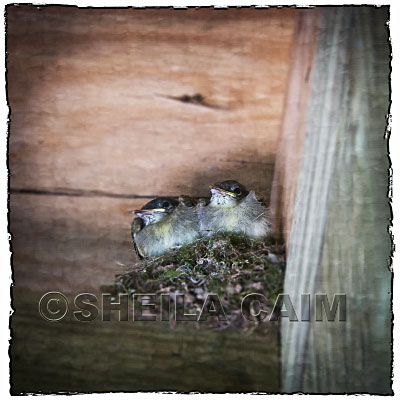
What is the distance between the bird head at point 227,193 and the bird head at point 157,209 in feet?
0.48

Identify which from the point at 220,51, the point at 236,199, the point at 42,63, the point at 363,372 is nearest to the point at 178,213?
the point at 236,199

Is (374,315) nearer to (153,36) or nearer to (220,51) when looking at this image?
(220,51)

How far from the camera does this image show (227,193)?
1.89m

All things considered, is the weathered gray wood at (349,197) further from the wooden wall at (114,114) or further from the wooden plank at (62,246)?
the wooden plank at (62,246)

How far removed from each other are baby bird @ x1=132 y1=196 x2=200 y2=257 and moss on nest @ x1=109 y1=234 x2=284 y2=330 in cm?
9

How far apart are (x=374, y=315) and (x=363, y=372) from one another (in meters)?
0.19

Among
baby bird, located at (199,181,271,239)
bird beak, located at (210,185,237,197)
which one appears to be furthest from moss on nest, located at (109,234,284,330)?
bird beak, located at (210,185,237,197)

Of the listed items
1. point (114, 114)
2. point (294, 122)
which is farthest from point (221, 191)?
point (114, 114)

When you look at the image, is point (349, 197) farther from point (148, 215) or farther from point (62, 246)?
point (62, 246)

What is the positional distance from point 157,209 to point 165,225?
10 cm

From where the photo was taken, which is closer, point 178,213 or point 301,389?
point 301,389

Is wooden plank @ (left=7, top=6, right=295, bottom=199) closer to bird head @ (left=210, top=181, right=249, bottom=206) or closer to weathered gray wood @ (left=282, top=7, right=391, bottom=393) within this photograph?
bird head @ (left=210, top=181, right=249, bottom=206)

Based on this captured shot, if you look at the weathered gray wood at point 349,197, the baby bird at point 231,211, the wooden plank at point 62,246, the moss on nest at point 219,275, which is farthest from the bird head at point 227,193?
the wooden plank at point 62,246

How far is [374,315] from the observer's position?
176 cm
